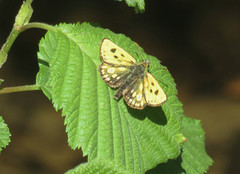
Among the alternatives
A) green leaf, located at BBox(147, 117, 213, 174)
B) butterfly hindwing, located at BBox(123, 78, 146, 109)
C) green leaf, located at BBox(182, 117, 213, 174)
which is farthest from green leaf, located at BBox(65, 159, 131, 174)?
green leaf, located at BBox(182, 117, 213, 174)

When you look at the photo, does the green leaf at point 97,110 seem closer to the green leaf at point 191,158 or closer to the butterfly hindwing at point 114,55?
the butterfly hindwing at point 114,55

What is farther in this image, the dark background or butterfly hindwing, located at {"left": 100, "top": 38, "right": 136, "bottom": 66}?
the dark background

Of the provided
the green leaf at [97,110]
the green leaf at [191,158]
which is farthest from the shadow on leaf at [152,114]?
the green leaf at [191,158]

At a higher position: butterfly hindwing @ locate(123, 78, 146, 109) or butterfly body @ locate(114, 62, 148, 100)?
butterfly body @ locate(114, 62, 148, 100)

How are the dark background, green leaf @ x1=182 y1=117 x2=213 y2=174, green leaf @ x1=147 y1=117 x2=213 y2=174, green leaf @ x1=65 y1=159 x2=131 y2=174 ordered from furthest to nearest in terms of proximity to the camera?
1. the dark background
2. green leaf @ x1=182 y1=117 x2=213 y2=174
3. green leaf @ x1=147 y1=117 x2=213 y2=174
4. green leaf @ x1=65 y1=159 x2=131 y2=174

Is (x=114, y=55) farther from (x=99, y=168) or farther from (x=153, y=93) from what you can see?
(x=99, y=168)

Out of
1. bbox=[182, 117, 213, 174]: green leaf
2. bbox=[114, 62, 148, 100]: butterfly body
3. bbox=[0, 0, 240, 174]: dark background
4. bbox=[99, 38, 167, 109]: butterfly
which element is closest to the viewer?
bbox=[99, 38, 167, 109]: butterfly

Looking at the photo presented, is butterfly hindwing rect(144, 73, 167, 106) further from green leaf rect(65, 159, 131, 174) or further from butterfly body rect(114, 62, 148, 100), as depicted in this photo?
green leaf rect(65, 159, 131, 174)
